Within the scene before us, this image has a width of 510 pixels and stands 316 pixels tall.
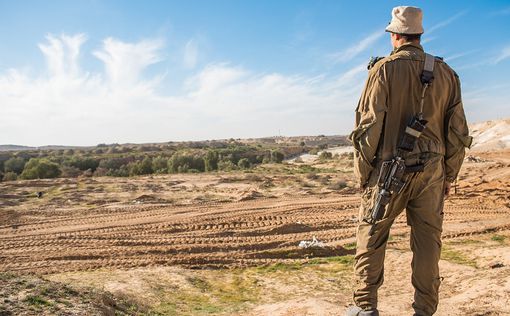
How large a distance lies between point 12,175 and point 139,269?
74.5ft

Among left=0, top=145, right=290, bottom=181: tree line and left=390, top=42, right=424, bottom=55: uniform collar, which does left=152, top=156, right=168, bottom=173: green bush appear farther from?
left=390, top=42, right=424, bottom=55: uniform collar

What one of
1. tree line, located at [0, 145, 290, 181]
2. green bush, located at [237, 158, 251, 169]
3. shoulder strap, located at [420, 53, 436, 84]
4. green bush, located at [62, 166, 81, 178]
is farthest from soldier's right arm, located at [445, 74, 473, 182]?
green bush, located at [237, 158, 251, 169]

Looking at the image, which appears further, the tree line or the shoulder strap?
the tree line

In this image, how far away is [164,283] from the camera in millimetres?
6418

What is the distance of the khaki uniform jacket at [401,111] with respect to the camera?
2803mm

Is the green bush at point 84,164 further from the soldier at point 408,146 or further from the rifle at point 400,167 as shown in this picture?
the rifle at point 400,167

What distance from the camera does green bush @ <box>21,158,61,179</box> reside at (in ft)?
85.6

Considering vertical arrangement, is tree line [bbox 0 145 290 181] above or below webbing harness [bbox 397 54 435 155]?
below

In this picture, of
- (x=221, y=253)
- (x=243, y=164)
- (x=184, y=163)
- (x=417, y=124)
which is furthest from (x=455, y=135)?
(x=243, y=164)

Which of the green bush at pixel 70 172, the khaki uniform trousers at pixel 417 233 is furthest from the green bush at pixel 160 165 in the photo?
the khaki uniform trousers at pixel 417 233

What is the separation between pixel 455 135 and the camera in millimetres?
2980

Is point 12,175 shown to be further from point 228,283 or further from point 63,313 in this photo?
point 63,313

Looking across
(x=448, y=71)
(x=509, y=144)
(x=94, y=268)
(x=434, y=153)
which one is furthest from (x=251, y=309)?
(x=509, y=144)

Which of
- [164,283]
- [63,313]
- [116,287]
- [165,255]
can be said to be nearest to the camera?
[63,313]
